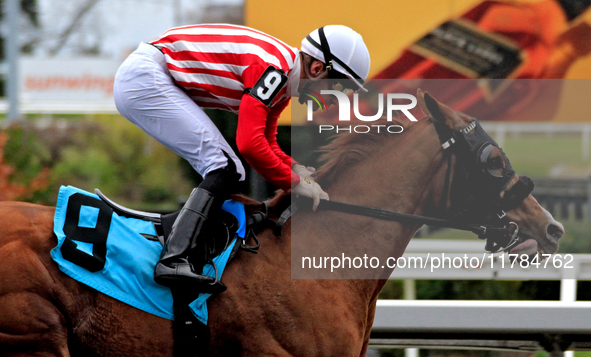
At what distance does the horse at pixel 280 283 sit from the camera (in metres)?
2.42

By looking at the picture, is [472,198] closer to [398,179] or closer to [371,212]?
[398,179]

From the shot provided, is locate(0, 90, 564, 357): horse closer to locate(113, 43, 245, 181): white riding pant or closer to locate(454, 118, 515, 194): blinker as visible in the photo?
locate(454, 118, 515, 194): blinker

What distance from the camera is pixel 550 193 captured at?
6609mm

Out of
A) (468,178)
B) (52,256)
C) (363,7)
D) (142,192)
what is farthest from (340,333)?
(142,192)

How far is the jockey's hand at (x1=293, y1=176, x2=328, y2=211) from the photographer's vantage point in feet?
8.55

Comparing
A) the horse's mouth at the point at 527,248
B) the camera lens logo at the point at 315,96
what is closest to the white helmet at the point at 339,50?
the camera lens logo at the point at 315,96

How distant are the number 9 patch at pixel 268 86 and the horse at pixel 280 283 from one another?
473 mm

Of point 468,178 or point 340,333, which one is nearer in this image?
point 340,333

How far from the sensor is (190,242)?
8.02 ft

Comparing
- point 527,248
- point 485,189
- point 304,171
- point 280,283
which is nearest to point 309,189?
point 304,171

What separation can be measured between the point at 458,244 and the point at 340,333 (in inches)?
71.8

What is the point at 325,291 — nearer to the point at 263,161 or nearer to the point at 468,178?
the point at 263,161

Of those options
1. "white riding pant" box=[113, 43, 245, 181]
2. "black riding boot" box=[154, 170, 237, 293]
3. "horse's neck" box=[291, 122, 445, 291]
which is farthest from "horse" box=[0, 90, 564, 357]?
"white riding pant" box=[113, 43, 245, 181]

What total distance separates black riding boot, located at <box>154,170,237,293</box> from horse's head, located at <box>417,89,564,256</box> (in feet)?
3.28
